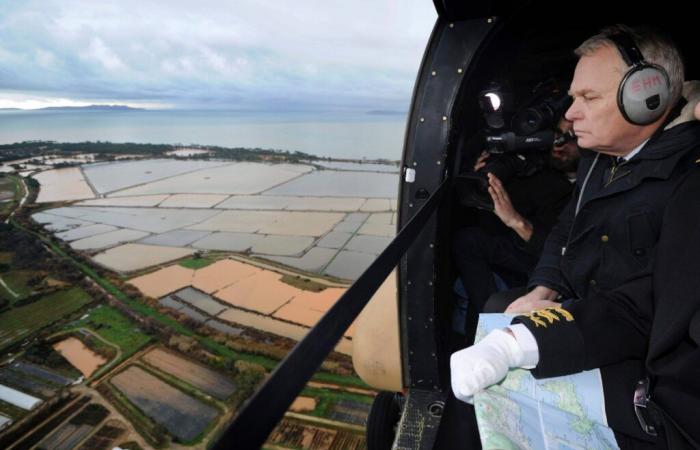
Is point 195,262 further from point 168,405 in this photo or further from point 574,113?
point 574,113

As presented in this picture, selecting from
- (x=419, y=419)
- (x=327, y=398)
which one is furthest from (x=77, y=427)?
(x=419, y=419)

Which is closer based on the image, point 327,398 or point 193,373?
point 327,398

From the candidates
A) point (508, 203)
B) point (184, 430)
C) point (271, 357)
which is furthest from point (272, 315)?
point (508, 203)

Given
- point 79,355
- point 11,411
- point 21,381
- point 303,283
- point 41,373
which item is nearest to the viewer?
point 11,411

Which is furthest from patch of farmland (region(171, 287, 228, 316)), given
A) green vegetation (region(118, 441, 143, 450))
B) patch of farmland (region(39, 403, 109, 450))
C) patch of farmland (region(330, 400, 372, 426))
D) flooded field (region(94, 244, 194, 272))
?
patch of farmland (region(330, 400, 372, 426))

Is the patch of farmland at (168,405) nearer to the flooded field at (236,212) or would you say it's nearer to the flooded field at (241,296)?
the flooded field at (241,296)

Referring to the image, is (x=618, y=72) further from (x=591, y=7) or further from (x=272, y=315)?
(x=272, y=315)
